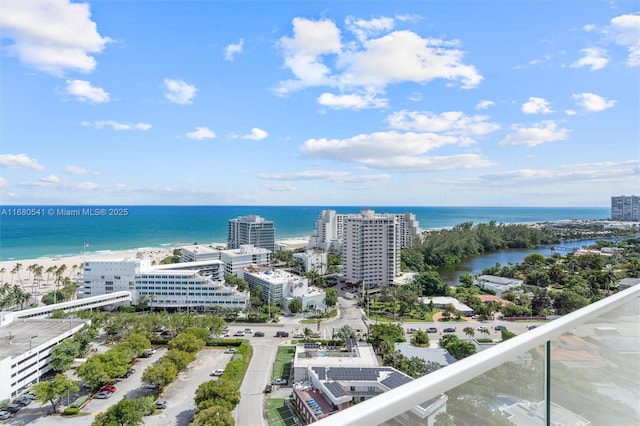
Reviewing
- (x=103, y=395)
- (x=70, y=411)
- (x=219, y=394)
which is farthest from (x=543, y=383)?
(x=103, y=395)

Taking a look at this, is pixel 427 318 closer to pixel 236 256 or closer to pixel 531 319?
pixel 531 319

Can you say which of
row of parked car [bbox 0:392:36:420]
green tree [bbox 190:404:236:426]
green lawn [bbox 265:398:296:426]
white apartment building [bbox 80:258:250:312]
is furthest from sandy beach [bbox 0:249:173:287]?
green tree [bbox 190:404:236:426]

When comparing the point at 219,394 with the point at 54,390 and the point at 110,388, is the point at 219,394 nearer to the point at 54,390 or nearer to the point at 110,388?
the point at 110,388

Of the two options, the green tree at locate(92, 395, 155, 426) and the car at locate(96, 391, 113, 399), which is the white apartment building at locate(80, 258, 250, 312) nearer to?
the car at locate(96, 391, 113, 399)

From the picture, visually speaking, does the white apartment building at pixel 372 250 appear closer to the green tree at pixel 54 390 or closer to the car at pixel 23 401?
the green tree at pixel 54 390

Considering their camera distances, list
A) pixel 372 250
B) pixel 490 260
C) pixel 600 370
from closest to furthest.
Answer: pixel 600 370, pixel 372 250, pixel 490 260

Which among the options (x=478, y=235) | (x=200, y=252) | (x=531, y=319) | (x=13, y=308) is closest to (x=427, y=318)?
(x=531, y=319)
